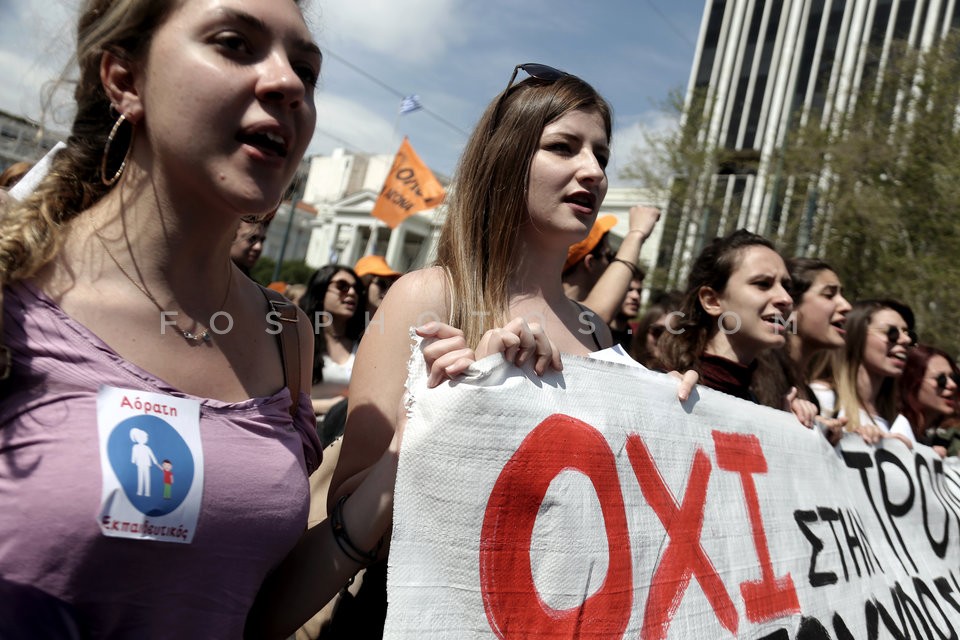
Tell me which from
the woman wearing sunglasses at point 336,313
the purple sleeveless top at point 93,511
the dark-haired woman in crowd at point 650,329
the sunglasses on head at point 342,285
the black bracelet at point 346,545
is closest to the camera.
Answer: the purple sleeveless top at point 93,511

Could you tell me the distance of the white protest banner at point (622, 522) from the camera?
143cm

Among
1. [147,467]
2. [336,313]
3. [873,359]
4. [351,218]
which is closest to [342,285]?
[336,313]

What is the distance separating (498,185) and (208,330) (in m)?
0.85

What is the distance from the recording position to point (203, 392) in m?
1.34

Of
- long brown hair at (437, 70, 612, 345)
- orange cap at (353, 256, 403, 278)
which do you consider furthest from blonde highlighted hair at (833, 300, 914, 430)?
orange cap at (353, 256, 403, 278)

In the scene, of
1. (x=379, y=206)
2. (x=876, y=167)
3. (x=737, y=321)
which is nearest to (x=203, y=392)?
(x=737, y=321)

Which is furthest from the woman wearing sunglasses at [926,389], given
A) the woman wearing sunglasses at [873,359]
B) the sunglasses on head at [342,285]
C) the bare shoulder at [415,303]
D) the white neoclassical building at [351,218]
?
the white neoclassical building at [351,218]

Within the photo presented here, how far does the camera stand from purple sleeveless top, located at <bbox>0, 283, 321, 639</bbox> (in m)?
1.12

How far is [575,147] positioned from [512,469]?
0.89 m

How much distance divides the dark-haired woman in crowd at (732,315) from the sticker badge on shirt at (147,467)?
2039 mm

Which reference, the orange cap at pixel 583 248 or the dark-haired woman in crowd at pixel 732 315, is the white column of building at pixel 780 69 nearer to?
the orange cap at pixel 583 248

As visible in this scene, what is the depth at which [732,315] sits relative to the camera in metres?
3.00

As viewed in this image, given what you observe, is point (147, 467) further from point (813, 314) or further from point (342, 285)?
point (342, 285)

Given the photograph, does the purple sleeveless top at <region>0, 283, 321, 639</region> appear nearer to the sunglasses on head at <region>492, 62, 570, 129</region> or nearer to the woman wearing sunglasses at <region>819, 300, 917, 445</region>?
the sunglasses on head at <region>492, 62, 570, 129</region>
